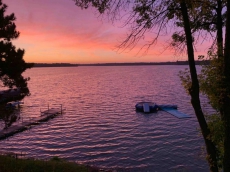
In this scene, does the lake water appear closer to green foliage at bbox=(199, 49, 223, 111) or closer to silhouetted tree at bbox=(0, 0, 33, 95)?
silhouetted tree at bbox=(0, 0, 33, 95)

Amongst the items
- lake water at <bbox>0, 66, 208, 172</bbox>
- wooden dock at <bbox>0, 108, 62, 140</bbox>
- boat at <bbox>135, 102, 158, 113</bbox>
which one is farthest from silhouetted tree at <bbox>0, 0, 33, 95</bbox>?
boat at <bbox>135, 102, 158, 113</bbox>

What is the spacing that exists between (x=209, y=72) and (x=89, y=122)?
41337 millimetres

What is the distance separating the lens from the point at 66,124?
49250 mm

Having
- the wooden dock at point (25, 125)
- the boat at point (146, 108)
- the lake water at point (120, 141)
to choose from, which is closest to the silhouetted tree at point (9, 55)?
the lake water at point (120, 141)

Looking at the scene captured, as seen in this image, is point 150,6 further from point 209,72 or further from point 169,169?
point 169,169

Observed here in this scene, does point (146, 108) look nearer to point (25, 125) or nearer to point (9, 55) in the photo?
point (25, 125)

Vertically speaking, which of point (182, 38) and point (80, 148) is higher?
point (182, 38)

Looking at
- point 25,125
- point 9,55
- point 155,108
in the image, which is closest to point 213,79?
point 9,55

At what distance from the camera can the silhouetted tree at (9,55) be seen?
64.6 ft

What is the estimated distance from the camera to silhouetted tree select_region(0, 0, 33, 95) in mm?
19703

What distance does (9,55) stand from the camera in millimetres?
Answer: 19844

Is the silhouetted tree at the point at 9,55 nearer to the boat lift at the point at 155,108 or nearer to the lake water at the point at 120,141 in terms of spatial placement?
the lake water at the point at 120,141

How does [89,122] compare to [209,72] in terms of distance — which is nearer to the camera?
[209,72]

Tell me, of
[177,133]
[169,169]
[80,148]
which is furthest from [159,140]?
[80,148]
